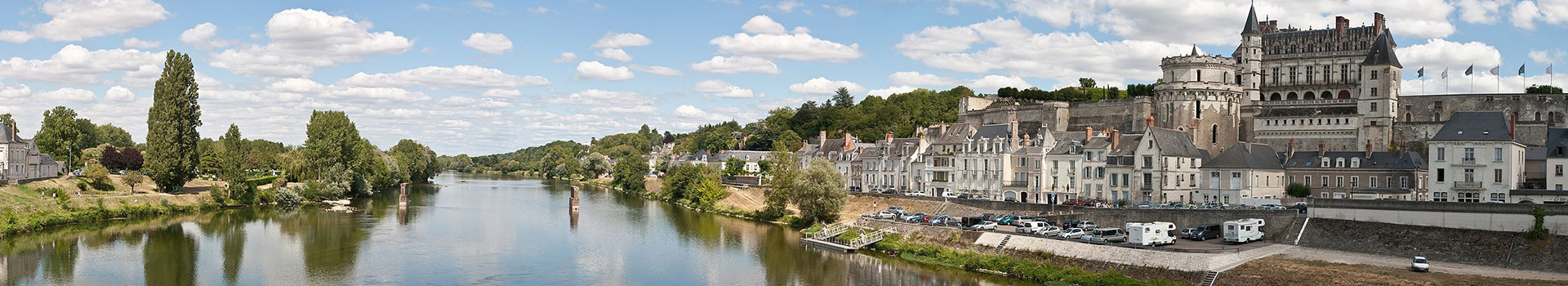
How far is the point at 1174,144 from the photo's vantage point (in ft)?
165

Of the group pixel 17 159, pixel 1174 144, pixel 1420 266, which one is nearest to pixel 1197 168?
pixel 1174 144

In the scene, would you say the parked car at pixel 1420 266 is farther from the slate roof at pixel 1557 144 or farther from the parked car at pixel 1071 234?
the slate roof at pixel 1557 144

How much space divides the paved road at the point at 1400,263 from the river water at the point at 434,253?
29.9ft

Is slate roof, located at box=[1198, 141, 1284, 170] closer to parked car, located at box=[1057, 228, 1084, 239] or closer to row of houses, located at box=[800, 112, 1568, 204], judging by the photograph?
row of houses, located at box=[800, 112, 1568, 204]

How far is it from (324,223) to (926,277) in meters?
32.6

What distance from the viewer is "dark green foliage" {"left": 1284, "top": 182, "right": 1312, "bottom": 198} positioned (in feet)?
158

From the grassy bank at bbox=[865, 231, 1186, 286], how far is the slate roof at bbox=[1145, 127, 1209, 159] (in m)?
13.1

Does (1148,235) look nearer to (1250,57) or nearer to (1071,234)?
(1071,234)

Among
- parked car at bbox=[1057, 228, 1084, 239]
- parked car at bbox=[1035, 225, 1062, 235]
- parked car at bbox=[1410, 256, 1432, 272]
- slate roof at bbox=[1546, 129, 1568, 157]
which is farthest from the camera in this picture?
slate roof at bbox=[1546, 129, 1568, 157]

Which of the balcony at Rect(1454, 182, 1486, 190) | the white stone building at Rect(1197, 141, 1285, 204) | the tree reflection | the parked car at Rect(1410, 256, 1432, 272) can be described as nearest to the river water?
the tree reflection

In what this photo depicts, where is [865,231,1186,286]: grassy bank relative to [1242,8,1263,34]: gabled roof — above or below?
below

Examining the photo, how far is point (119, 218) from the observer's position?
54344 mm

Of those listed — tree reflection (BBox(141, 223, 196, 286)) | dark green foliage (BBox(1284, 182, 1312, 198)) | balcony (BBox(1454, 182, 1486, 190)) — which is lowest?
tree reflection (BBox(141, 223, 196, 286))

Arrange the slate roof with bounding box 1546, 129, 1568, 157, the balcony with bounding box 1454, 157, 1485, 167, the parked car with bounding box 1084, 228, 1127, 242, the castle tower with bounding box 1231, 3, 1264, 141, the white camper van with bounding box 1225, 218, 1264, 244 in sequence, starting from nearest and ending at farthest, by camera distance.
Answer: the white camper van with bounding box 1225, 218, 1264, 244, the parked car with bounding box 1084, 228, 1127, 242, the balcony with bounding box 1454, 157, 1485, 167, the slate roof with bounding box 1546, 129, 1568, 157, the castle tower with bounding box 1231, 3, 1264, 141
